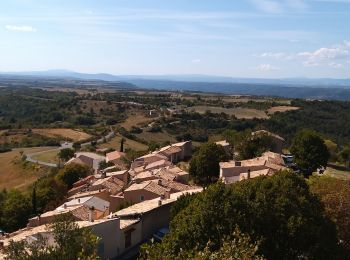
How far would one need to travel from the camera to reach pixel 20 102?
181 metres

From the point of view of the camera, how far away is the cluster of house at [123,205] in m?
25.6

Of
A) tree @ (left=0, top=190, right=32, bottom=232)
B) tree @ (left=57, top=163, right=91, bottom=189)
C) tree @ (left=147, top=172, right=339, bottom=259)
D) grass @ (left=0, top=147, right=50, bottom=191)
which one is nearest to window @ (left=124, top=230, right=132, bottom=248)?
tree @ (left=147, top=172, right=339, bottom=259)

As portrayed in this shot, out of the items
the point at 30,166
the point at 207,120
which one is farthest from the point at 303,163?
the point at 207,120

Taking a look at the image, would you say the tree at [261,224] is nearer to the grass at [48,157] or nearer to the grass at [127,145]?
the grass at [48,157]

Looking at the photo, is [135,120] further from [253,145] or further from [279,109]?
[253,145]

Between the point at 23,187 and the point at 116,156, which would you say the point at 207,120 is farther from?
the point at 23,187

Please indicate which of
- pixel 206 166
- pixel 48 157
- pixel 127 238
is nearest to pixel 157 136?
pixel 48 157

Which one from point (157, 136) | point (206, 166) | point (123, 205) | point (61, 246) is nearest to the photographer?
point (61, 246)

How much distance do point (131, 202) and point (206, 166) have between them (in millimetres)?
11736

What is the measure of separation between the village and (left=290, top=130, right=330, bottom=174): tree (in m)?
3.36

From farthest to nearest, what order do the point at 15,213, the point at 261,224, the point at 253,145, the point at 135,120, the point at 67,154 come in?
the point at 135,120 → the point at 67,154 → the point at 253,145 → the point at 15,213 → the point at 261,224

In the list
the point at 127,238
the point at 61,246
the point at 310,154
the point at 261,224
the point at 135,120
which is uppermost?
the point at 61,246

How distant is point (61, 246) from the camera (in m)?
15.5

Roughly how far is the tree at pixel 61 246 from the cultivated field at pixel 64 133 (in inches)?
3449
